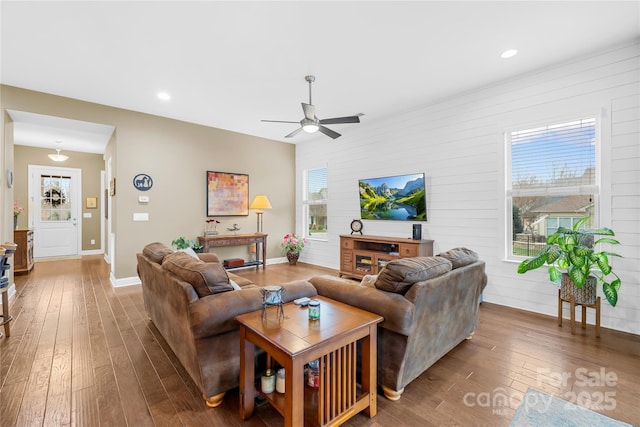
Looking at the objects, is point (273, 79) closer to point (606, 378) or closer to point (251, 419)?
point (251, 419)

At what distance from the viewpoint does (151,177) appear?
512 cm

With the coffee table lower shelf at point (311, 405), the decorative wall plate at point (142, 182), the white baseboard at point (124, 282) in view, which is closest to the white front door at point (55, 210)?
the white baseboard at point (124, 282)

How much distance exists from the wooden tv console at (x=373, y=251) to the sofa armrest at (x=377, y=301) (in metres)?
2.43

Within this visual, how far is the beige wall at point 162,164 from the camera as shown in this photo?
446cm

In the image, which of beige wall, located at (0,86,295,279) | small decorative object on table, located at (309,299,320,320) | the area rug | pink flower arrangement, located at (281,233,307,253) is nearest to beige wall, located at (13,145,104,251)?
beige wall, located at (0,86,295,279)

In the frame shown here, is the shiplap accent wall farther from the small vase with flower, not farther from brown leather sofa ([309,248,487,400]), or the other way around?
the small vase with flower

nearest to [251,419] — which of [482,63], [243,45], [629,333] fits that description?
[243,45]

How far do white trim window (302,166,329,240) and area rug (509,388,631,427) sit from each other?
4847 mm

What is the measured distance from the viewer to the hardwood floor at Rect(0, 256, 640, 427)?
178 centimetres

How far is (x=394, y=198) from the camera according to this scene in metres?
5.06

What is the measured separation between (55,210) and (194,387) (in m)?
8.13

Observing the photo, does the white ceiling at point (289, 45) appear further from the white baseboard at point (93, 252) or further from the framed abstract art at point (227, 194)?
the white baseboard at point (93, 252)

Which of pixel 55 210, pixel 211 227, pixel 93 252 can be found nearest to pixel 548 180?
pixel 211 227

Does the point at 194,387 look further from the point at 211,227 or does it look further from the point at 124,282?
the point at 211,227
